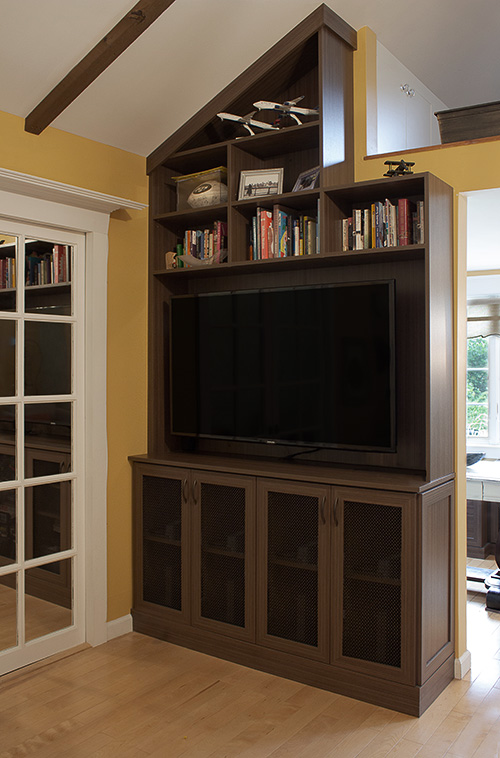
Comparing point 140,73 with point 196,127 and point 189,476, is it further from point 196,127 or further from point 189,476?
point 189,476

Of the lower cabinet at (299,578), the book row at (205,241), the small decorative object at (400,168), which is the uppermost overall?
the small decorative object at (400,168)

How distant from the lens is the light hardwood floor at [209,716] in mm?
2463

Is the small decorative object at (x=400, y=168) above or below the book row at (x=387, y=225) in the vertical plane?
above

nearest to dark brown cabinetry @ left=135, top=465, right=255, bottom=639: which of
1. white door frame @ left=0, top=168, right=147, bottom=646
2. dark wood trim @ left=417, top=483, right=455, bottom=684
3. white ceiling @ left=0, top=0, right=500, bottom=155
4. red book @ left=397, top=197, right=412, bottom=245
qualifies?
white door frame @ left=0, top=168, right=147, bottom=646

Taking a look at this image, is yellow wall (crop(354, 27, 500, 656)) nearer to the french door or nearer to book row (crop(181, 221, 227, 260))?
book row (crop(181, 221, 227, 260))

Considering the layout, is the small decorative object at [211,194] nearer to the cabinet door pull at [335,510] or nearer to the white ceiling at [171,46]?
the white ceiling at [171,46]

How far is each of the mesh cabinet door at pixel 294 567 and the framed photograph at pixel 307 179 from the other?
141 centimetres

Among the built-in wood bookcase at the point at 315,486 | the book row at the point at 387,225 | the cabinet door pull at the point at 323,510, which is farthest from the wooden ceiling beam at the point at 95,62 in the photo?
the cabinet door pull at the point at 323,510

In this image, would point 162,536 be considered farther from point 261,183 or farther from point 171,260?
point 261,183

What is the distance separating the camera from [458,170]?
9.79ft

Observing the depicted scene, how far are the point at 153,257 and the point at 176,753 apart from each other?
2.41 m

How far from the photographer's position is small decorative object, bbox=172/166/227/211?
3467 millimetres

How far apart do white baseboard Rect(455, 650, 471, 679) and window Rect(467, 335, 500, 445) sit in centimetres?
313

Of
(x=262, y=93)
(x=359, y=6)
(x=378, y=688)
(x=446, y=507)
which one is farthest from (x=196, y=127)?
(x=378, y=688)
